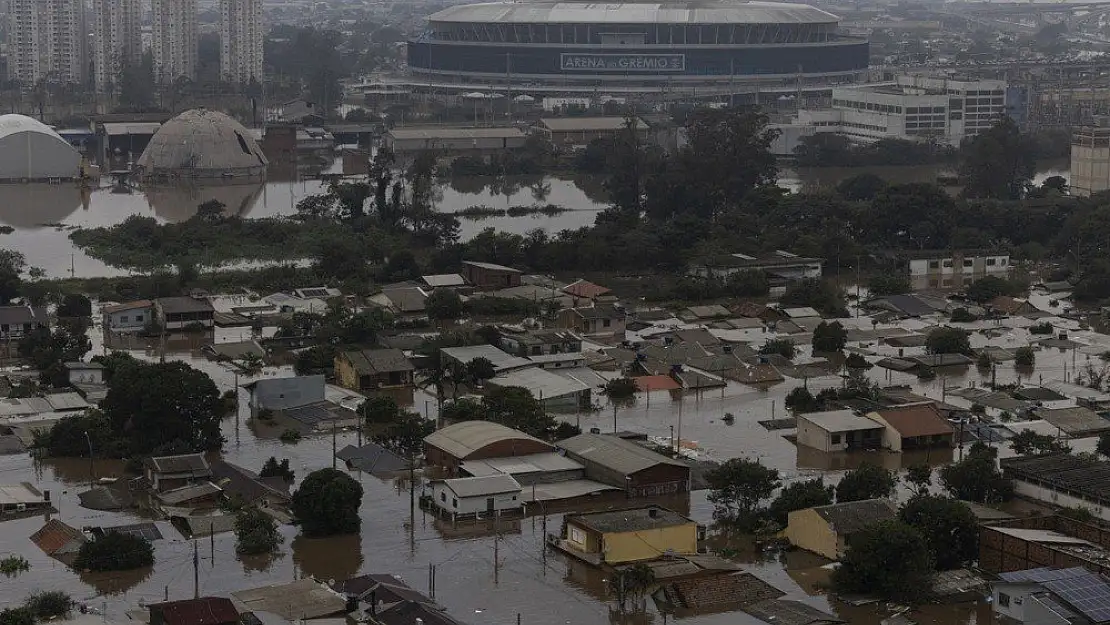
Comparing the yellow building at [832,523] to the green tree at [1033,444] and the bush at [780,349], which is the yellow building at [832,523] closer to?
the green tree at [1033,444]

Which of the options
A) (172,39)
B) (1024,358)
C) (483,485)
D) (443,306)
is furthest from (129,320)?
(172,39)

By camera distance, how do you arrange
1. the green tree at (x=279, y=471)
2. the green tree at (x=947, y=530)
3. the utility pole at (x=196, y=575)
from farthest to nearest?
the green tree at (x=279, y=471), the green tree at (x=947, y=530), the utility pole at (x=196, y=575)

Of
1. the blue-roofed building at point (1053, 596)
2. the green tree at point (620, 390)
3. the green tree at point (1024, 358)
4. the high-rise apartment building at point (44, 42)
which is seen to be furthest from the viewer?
the high-rise apartment building at point (44, 42)

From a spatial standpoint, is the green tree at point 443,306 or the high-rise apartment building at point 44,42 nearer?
the green tree at point 443,306

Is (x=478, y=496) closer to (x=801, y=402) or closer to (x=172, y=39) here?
(x=801, y=402)

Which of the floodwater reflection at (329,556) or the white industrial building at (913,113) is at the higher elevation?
the white industrial building at (913,113)

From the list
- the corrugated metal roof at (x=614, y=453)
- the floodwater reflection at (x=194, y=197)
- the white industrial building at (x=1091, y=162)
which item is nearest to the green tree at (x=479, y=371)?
the corrugated metal roof at (x=614, y=453)

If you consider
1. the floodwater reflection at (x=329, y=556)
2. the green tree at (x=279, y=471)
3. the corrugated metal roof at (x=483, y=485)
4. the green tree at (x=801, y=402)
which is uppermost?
the corrugated metal roof at (x=483, y=485)
